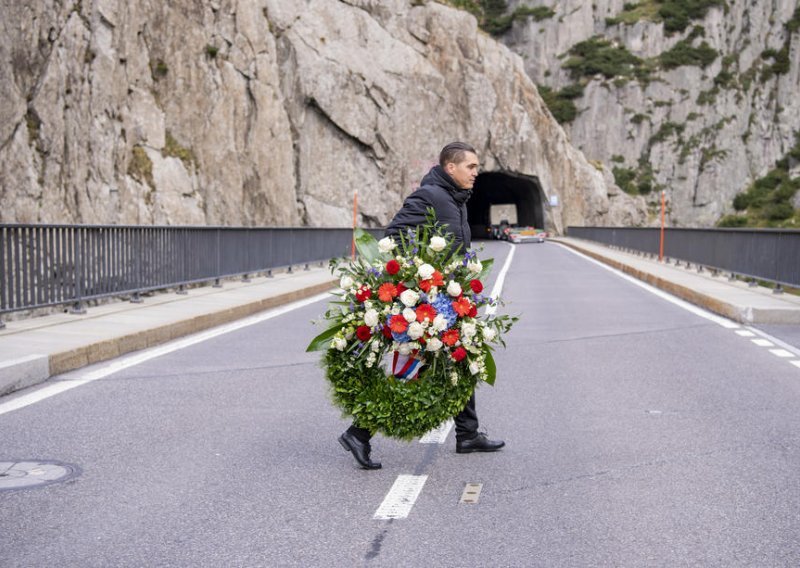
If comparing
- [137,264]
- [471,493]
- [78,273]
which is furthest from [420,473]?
[137,264]

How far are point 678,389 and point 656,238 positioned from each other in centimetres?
2645

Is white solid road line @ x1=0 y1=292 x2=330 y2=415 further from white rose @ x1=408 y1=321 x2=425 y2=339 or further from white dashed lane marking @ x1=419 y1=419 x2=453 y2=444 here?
white rose @ x1=408 y1=321 x2=425 y2=339

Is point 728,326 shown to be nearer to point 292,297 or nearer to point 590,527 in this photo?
point 292,297

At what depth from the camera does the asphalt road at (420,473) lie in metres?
4.54

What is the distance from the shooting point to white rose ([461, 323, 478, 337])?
5.69 meters

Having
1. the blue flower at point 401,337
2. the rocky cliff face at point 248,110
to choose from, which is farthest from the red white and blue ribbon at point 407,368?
the rocky cliff face at point 248,110

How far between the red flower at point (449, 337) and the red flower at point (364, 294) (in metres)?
0.48

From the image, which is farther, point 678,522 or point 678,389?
Result: point 678,389

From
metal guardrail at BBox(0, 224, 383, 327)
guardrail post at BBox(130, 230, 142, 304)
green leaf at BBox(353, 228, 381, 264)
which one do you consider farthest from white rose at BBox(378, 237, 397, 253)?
guardrail post at BBox(130, 230, 142, 304)

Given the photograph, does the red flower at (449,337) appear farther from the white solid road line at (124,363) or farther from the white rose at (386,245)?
the white solid road line at (124,363)

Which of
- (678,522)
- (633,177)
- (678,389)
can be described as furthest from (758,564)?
(633,177)

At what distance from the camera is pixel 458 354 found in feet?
18.8

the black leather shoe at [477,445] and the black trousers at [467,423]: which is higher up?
the black trousers at [467,423]

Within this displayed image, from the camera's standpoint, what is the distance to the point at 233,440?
676 centimetres
